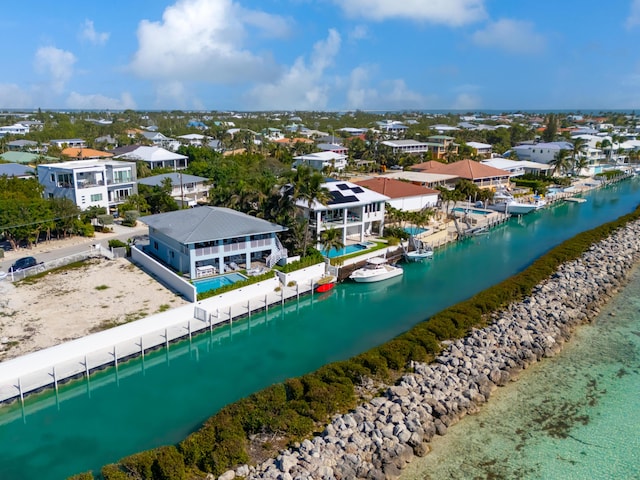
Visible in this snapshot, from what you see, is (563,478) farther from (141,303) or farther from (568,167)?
(568,167)

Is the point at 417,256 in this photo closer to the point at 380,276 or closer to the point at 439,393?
the point at 380,276

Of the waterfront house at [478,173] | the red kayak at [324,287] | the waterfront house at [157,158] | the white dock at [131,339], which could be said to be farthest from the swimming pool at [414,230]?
the waterfront house at [157,158]

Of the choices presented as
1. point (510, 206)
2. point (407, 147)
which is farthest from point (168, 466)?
point (407, 147)

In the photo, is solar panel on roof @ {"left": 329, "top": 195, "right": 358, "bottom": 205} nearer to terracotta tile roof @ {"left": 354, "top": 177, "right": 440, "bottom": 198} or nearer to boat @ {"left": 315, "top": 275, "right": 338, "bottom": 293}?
boat @ {"left": 315, "top": 275, "right": 338, "bottom": 293}

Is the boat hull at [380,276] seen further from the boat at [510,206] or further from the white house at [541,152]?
the white house at [541,152]

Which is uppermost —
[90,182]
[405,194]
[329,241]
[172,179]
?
[90,182]

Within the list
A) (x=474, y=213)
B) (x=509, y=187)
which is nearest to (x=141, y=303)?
(x=474, y=213)
